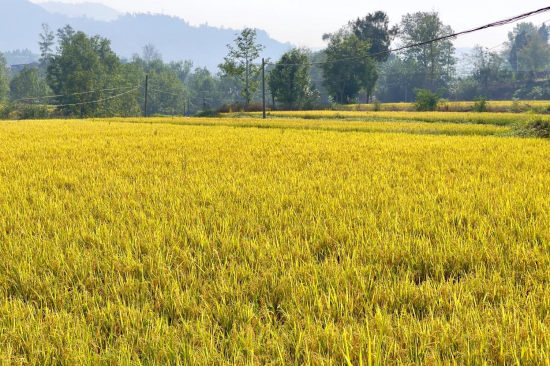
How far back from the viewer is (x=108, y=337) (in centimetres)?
159

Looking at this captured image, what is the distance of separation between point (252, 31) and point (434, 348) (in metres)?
57.3

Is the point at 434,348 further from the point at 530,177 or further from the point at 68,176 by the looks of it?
the point at 68,176

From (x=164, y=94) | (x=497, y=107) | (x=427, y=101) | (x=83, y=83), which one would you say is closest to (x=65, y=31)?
(x=164, y=94)

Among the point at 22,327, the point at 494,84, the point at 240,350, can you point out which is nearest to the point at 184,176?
the point at 22,327

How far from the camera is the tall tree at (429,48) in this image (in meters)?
76.5

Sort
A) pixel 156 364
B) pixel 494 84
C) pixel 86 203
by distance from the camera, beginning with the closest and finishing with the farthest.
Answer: pixel 156 364 → pixel 86 203 → pixel 494 84

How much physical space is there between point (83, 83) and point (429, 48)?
67881 millimetres

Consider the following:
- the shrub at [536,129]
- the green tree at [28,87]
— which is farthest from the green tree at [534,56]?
the green tree at [28,87]

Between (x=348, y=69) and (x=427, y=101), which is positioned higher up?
(x=348, y=69)

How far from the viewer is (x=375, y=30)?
2505 inches

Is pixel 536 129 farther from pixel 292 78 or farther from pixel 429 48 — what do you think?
pixel 429 48

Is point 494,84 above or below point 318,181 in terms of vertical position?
above

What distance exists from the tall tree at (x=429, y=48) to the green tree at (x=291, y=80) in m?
33.5

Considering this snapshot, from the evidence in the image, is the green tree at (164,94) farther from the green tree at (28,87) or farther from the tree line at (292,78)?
the green tree at (28,87)
